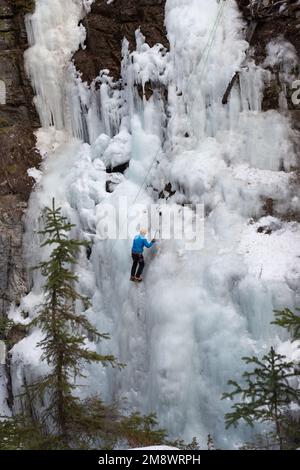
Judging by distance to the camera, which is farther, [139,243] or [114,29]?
[114,29]

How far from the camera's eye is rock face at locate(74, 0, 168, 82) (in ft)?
39.7

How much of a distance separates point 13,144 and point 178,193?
4.74 metres

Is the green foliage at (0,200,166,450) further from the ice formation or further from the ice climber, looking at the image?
the ice climber

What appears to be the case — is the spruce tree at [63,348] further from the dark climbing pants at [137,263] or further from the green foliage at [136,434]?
the dark climbing pants at [137,263]

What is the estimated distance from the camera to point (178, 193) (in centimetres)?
1091

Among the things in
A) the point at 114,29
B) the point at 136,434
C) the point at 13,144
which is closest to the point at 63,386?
the point at 136,434

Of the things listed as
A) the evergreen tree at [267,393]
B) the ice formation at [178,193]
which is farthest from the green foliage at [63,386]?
the ice formation at [178,193]

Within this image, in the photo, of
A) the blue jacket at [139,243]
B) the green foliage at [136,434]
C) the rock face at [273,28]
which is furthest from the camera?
the rock face at [273,28]

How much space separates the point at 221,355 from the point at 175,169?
153 inches

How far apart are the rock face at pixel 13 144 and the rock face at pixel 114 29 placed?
1.56 meters

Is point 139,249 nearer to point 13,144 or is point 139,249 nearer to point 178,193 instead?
point 178,193

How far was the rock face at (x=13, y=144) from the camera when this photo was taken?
12.5 m

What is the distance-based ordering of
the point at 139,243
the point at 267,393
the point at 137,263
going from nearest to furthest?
the point at 267,393
the point at 139,243
the point at 137,263

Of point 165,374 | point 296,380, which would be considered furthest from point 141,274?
point 296,380
